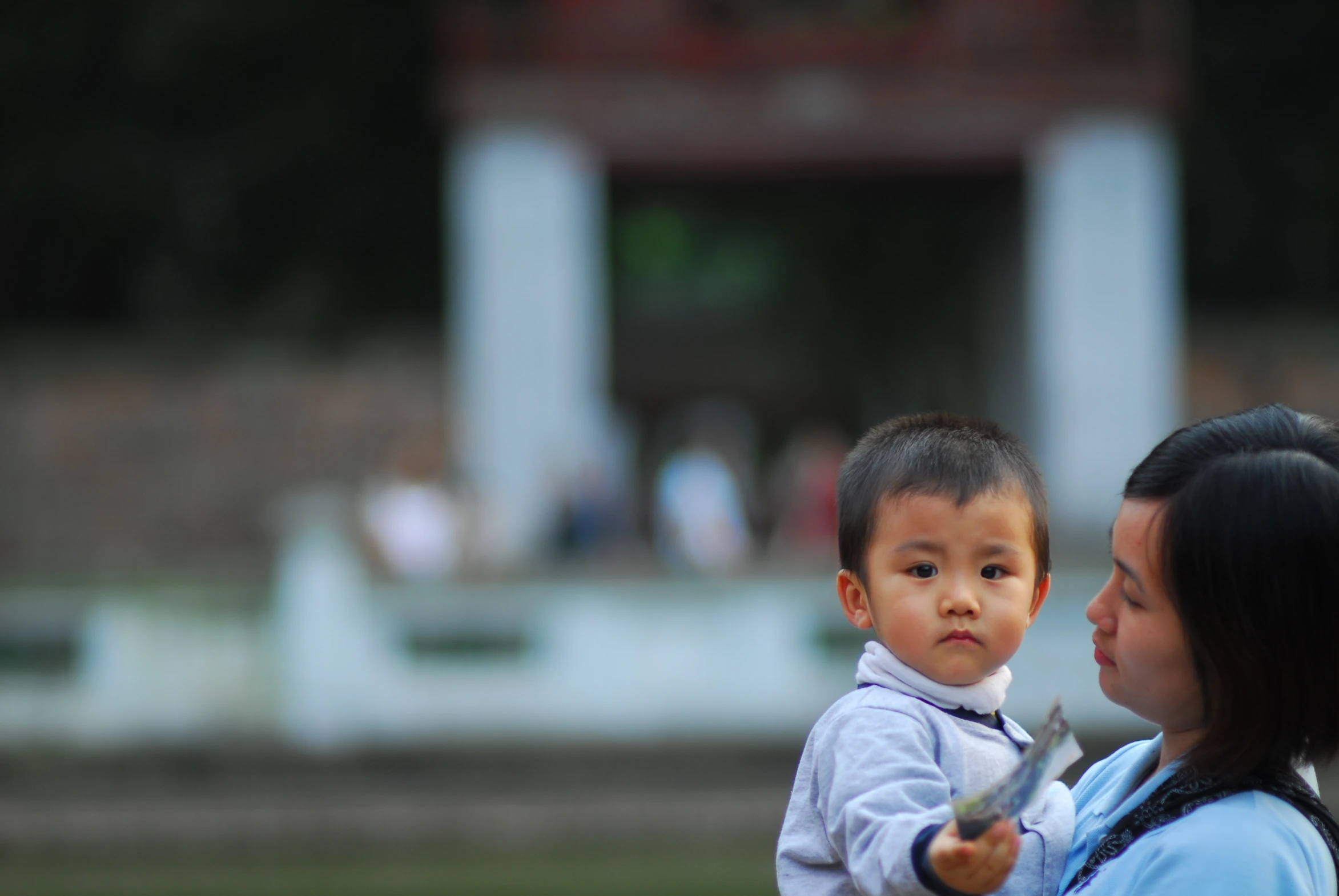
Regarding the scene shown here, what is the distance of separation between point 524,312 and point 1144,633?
460 inches

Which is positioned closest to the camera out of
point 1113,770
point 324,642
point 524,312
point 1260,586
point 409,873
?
point 1260,586

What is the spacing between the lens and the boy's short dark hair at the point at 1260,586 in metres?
1.68

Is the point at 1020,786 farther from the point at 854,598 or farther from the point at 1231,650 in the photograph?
the point at 854,598

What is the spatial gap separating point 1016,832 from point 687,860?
669 centimetres

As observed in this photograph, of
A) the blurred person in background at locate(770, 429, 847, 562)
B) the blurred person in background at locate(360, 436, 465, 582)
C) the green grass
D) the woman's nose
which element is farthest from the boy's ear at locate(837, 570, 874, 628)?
the blurred person in background at locate(770, 429, 847, 562)

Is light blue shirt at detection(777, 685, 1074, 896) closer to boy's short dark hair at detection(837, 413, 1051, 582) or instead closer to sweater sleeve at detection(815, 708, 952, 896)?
sweater sleeve at detection(815, 708, 952, 896)

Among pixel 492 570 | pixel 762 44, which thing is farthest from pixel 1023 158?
pixel 492 570

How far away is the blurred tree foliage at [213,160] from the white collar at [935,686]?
55.3ft

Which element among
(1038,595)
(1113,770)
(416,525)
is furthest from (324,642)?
(1038,595)

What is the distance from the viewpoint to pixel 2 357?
15.4 meters

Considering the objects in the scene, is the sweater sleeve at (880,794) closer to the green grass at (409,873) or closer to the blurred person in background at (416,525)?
the green grass at (409,873)

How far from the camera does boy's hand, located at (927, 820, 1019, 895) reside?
5.24ft

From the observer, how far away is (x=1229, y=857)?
164cm

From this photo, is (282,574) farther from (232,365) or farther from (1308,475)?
(1308,475)
